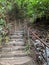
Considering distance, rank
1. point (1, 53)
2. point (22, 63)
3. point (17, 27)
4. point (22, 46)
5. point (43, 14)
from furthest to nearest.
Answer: point (17, 27) → point (43, 14) → point (22, 46) → point (1, 53) → point (22, 63)

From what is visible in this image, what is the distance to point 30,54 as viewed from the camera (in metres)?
6.96

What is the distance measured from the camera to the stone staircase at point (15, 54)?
6277mm

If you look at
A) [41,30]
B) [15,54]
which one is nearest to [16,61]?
[15,54]

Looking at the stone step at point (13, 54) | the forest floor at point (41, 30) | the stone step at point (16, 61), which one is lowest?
the stone step at point (16, 61)

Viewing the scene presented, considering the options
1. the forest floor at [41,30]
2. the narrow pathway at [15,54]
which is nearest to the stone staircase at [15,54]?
the narrow pathway at [15,54]

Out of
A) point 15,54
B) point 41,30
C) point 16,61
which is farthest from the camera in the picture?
point 41,30

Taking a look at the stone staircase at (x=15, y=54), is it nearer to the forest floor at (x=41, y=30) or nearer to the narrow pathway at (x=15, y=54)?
the narrow pathway at (x=15, y=54)

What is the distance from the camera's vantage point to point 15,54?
705 cm

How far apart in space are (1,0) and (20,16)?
1.85 metres

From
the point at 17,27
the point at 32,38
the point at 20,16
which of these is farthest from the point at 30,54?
the point at 20,16

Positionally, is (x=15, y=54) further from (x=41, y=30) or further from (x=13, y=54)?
(x=41, y=30)

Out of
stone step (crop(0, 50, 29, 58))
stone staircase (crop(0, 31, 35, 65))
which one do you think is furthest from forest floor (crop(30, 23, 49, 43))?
stone step (crop(0, 50, 29, 58))

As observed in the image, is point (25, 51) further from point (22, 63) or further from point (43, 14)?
point (43, 14)

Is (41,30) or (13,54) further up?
(41,30)
